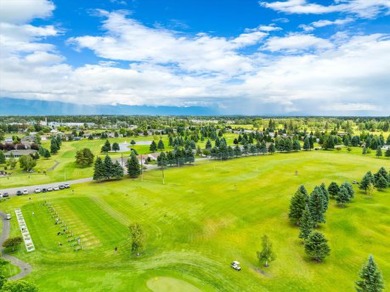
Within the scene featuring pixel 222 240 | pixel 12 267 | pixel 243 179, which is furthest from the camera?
pixel 243 179

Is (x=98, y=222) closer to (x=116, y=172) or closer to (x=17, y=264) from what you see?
(x=17, y=264)

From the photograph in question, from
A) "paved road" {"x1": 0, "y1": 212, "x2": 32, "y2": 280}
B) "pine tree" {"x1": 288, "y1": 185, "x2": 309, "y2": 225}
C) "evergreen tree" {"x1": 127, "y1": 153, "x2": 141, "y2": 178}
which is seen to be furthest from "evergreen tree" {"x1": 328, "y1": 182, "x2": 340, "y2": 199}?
"paved road" {"x1": 0, "y1": 212, "x2": 32, "y2": 280}

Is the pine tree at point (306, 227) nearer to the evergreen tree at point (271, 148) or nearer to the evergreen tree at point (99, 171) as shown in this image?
the evergreen tree at point (99, 171)

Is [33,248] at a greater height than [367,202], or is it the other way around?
[367,202]

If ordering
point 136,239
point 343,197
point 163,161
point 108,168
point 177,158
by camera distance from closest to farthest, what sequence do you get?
1. point 136,239
2. point 343,197
3. point 108,168
4. point 163,161
5. point 177,158

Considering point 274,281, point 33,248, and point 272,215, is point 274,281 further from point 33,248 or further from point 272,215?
point 33,248

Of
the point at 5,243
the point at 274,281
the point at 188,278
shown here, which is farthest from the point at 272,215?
the point at 5,243

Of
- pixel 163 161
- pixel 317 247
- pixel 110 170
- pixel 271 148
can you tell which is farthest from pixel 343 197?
pixel 271 148

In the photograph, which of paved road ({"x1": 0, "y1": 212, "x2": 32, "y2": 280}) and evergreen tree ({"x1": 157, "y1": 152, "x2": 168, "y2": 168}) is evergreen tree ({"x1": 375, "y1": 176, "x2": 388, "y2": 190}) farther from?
paved road ({"x1": 0, "y1": 212, "x2": 32, "y2": 280})
